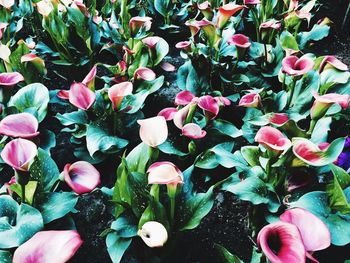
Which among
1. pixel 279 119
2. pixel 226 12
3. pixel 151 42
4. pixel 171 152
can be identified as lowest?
pixel 171 152

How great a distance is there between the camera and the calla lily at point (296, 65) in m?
1.49

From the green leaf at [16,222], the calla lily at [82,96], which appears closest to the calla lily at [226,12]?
the calla lily at [82,96]

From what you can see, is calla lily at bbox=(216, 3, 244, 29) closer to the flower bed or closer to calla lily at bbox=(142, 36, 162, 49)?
the flower bed

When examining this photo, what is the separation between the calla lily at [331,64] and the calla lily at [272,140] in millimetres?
659

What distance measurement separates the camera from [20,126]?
50.6 inches

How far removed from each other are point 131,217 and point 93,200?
38 centimetres

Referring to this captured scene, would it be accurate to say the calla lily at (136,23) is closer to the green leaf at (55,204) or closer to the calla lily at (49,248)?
the green leaf at (55,204)

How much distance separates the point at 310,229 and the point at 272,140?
1.16ft

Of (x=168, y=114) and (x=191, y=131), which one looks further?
(x=168, y=114)

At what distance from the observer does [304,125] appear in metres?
1.93

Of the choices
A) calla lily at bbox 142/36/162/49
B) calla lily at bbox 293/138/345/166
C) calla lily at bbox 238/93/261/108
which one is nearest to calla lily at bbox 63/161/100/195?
calla lily at bbox 293/138/345/166

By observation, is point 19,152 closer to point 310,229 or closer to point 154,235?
point 154,235

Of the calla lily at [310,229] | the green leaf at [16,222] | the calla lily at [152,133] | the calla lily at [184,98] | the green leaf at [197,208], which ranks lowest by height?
the green leaf at [197,208]

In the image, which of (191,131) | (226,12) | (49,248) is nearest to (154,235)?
(49,248)
